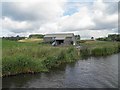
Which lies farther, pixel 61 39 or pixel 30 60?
pixel 61 39

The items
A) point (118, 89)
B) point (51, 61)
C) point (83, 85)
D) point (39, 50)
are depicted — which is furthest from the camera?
point (39, 50)

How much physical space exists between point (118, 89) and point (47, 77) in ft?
27.5

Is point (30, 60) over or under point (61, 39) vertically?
under

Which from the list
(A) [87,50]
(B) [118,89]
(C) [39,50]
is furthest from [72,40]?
(B) [118,89]

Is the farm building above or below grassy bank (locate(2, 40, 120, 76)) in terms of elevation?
above

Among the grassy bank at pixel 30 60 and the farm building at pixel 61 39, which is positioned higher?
the farm building at pixel 61 39

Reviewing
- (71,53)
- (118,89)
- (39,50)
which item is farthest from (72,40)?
(118,89)

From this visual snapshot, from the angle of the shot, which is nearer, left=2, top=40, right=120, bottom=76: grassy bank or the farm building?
left=2, top=40, right=120, bottom=76: grassy bank

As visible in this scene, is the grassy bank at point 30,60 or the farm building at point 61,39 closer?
the grassy bank at point 30,60

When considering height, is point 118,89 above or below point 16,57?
below

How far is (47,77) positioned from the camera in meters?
24.0

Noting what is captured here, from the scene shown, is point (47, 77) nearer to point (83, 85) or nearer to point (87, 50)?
point (83, 85)

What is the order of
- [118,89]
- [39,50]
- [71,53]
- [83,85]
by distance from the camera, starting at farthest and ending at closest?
[71,53], [39,50], [83,85], [118,89]

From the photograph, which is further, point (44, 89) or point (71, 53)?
point (71, 53)
